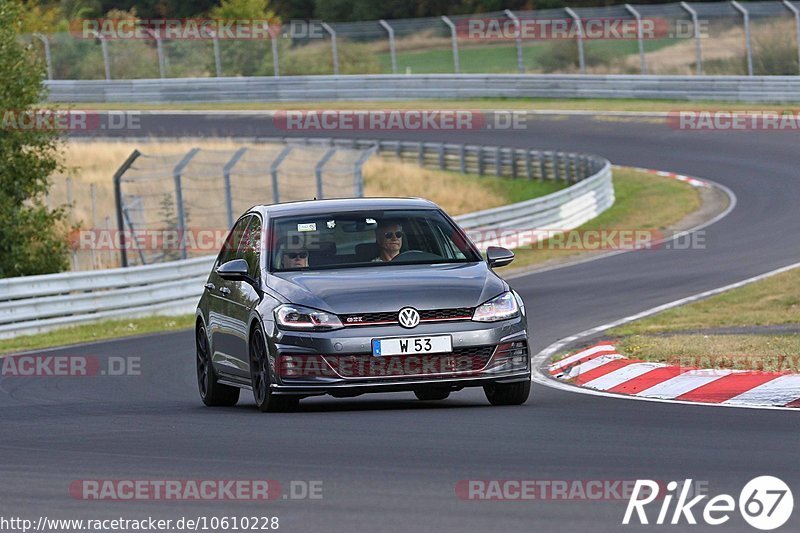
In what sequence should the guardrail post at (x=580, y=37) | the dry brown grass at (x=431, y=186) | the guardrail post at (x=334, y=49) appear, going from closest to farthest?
the dry brown grass at (x=431, y=186), the guardrail post at (x=580, y=37), the guardrail post at (x=334, y=49)

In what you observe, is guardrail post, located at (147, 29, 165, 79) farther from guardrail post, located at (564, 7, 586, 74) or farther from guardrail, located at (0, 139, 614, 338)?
guardrail, located at (0, 139, 614, 338)

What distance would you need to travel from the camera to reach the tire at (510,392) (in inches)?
417

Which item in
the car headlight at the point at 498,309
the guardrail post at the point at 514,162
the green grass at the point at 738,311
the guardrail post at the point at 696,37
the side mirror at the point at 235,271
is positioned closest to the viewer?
the car headlight at the point at 498,309

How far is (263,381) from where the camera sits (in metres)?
10.6

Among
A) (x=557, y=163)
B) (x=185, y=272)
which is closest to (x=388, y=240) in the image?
(x=185, y=272)

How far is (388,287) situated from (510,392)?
45.5 inches

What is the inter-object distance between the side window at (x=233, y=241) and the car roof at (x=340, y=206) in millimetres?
560

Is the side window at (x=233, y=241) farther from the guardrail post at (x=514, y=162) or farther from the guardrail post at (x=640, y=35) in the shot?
the guardrail post at (x=640, y=35)

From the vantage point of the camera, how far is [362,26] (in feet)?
176

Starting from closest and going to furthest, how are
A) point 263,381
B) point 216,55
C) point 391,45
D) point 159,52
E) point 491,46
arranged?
point 263,381
point 491,46
point 391,45
point 216,55
point 159,52

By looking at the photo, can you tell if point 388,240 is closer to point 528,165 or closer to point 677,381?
point 677,381

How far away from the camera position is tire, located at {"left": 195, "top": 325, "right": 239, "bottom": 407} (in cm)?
1215

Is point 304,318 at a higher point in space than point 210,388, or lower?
higher

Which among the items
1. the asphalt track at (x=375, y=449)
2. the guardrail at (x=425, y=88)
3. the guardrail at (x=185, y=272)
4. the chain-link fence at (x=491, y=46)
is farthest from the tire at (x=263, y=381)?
the chain-link fence at (x=491, y=46)
